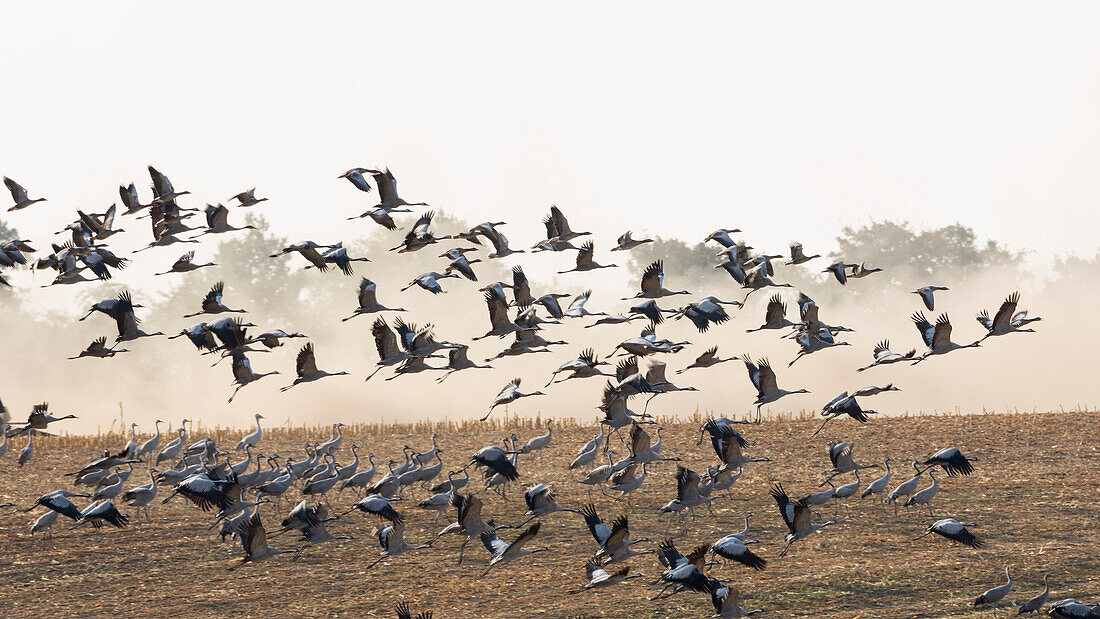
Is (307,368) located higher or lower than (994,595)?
higher

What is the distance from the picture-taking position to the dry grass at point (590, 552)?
1816 centimetres

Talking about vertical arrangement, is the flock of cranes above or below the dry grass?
above

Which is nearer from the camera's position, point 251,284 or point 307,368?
point 307,368

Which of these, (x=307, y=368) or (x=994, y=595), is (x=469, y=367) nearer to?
(x=307, y=368)

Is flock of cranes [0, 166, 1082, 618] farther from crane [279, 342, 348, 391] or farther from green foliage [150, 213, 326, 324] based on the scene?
green foliage [150, 213, 326, 324]

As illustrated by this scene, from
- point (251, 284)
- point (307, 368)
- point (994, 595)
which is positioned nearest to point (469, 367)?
point (307, 368)

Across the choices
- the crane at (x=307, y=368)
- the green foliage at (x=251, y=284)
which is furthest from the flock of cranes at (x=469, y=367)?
the green foliage at (x=251, y=284)

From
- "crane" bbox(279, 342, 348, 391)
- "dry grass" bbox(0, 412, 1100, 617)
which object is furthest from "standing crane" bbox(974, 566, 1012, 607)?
"crane" bbox(279, 342, 348, 391)

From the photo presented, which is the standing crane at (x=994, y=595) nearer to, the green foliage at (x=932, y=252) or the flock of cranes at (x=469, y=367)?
the flock of cranes at (x=469, y=367)

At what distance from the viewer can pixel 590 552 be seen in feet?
69.1

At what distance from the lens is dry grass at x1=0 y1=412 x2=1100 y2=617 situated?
59.6 ft

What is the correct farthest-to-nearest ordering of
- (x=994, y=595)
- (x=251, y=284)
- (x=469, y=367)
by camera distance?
(x=251, y=284), (x=469, y=367), (x=994, y=595)

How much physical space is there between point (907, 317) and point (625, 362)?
A: 56.6m

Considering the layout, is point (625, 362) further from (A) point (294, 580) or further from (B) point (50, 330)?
(B) point (50, 330)
